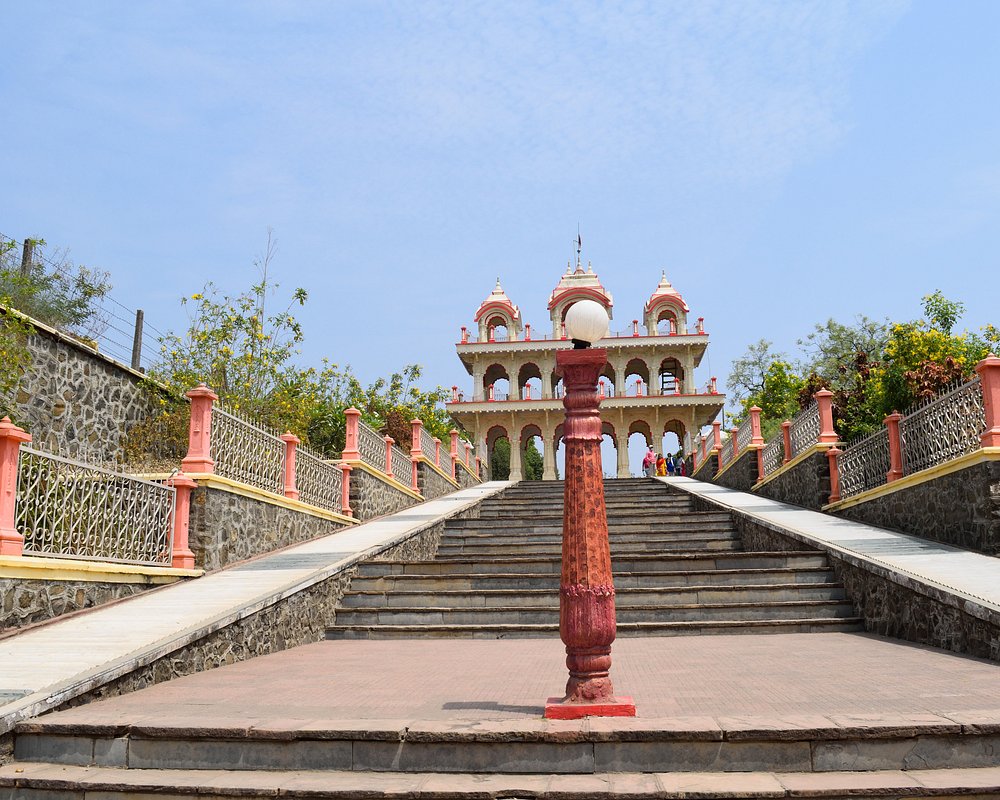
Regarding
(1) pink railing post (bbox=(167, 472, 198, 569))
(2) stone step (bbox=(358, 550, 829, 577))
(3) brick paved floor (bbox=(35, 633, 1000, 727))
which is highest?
(1) pink railing post (bbox=(167, 472, 198, 569))

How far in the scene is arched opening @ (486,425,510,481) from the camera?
40281 millimetres

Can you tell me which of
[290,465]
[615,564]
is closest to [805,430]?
[615,564]

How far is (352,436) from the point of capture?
14273 millimetres

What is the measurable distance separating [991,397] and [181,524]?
28.2 ft

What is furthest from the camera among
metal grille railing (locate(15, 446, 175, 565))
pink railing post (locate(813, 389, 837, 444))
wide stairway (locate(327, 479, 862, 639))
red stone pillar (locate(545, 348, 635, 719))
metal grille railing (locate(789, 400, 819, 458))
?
metal grille railing (locate(789, 400, 819, 458))

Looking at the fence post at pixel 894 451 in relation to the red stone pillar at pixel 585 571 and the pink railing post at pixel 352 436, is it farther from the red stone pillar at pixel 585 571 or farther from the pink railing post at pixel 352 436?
the pink railing post at pixel 352 436

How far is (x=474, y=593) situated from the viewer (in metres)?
8.48

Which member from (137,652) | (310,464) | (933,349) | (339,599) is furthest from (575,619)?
(933,349)

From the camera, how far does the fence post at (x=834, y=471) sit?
42.3 feet

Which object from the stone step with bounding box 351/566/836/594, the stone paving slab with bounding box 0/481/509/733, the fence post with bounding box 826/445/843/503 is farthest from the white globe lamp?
the fence post with bounding box 826/445/843/503

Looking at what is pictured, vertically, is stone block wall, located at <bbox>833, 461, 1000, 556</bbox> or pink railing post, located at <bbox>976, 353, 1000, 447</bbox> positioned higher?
pink railing post, located at <bbox>976, 353, 1000, 447</bbox>

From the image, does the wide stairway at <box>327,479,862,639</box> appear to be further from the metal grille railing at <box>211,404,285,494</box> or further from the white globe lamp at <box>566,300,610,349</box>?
the white globe lamp at <box>566,300,610,349</box>

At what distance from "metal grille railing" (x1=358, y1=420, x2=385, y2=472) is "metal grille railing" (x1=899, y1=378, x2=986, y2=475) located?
28.5 ft

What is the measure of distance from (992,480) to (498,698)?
241 inches
